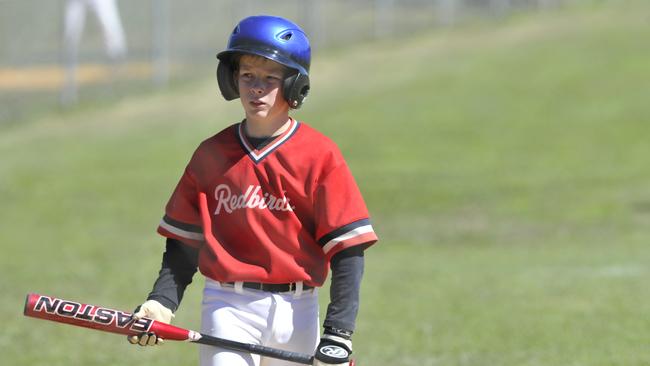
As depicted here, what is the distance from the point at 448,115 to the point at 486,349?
45.6 ft

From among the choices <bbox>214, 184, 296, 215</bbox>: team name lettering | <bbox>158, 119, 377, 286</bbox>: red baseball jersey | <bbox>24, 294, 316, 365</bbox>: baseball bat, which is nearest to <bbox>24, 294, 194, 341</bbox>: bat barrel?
<bbox>24, 294, 316, 365</bbox>: baseball bat

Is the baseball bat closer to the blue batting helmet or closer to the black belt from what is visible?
the black belt

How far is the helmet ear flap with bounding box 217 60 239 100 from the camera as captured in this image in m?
4.77

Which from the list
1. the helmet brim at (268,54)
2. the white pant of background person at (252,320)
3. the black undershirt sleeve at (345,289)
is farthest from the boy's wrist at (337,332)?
the helmet brim at (268,54)

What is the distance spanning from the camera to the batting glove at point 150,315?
458 centimetres

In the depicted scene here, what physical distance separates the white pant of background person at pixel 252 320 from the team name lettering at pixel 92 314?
0.82ft

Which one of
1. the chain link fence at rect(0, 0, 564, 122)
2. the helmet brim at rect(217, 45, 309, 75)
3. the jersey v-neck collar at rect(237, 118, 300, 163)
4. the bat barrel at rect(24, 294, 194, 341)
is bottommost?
the bat barrel at rect(24, 294, 194, 341)

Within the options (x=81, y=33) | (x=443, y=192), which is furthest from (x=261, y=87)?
(x=81, y=33)

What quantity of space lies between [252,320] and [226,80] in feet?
2.91

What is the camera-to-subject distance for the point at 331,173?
459 centimetres

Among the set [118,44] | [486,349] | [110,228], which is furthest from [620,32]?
[486,349]

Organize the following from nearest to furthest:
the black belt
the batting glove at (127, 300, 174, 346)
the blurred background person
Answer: the batting glove at (127, 300, 174, 346) < the black belt < the blurred background person

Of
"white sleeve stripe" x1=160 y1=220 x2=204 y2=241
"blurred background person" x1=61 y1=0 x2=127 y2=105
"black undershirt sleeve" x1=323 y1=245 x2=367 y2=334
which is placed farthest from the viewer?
"blurred background person" x1=61 y1=0 x2=127 y2=105

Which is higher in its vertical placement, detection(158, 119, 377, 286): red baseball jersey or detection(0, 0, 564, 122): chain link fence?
detection(0, 0, 564, 122): chain link fence
